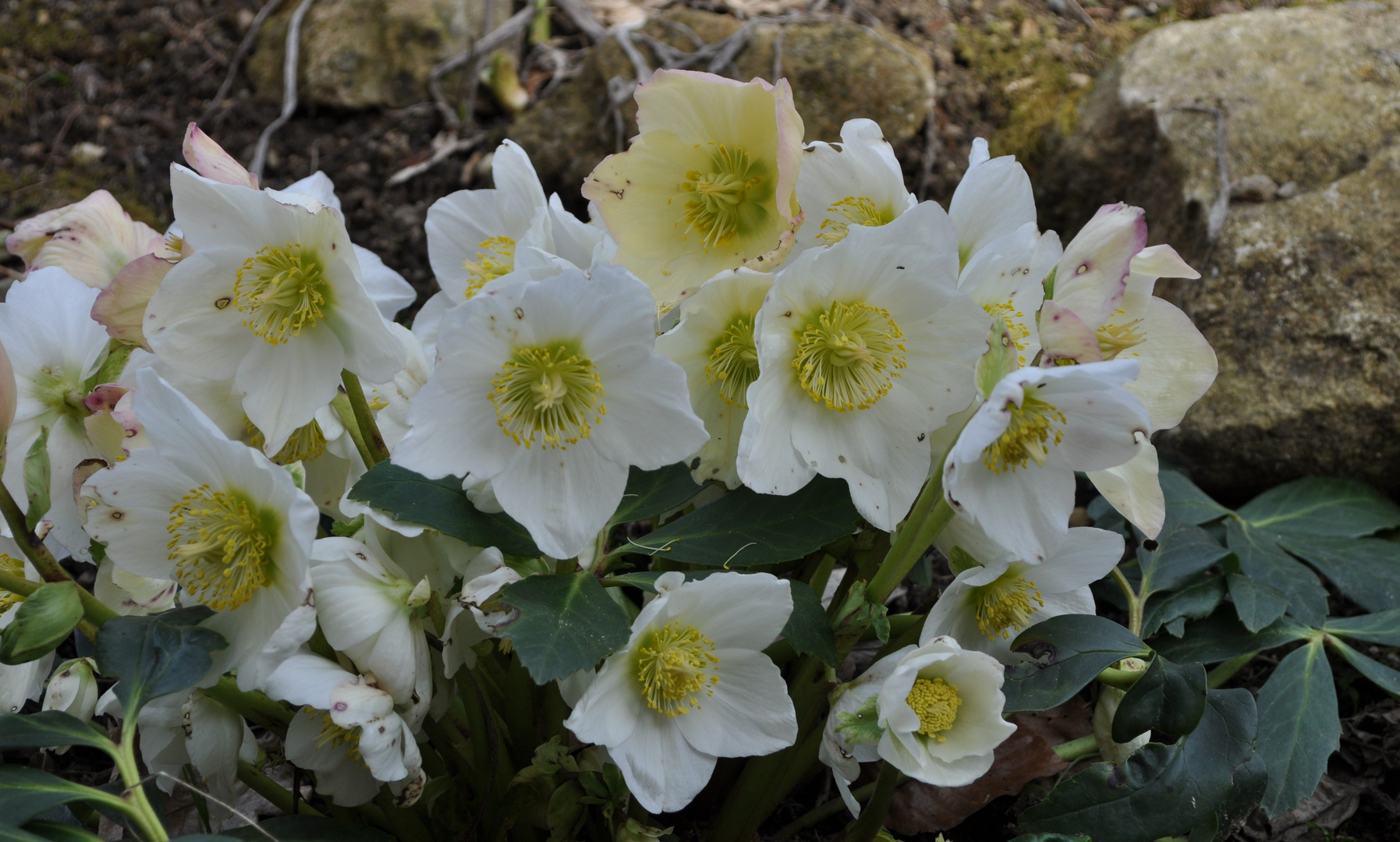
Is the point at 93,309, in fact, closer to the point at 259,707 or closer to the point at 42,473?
the point at 42,473

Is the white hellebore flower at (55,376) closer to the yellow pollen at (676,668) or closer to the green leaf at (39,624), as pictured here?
the green leaf at (39,624)

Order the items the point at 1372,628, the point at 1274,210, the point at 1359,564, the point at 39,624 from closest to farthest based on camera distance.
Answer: the point at 39,624, the point at 1372,628, the point at 1359,564, the point at 1274,210

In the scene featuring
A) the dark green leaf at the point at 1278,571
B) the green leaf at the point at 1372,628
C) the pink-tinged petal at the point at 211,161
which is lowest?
the dark green leaf at the point at 1278,571

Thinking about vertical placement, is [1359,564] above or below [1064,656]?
below

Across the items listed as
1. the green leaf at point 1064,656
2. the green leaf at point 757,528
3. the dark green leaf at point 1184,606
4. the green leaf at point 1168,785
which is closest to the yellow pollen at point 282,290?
the green leaf at point 757,528

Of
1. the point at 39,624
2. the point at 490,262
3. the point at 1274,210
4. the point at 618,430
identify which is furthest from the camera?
the point at 1274,210

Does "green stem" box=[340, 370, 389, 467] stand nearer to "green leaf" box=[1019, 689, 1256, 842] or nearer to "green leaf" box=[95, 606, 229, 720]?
"green leaf" box=[95, 606, 229, 720]

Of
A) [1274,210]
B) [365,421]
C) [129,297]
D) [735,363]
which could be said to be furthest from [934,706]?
[1274,210]

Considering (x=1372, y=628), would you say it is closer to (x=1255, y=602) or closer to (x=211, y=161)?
(x=1255, y=602)
